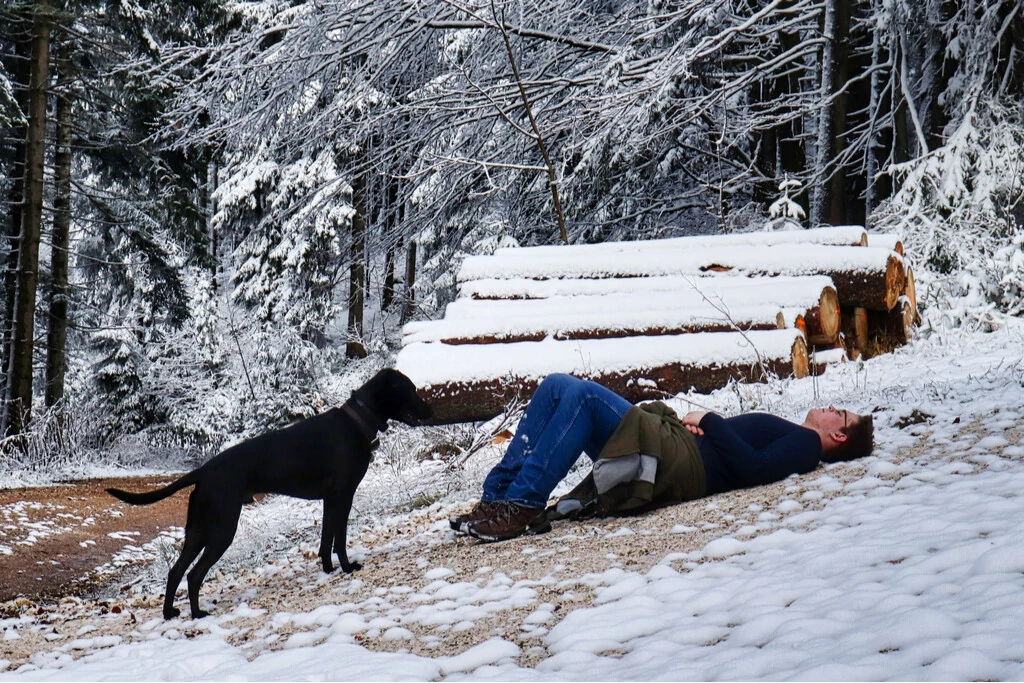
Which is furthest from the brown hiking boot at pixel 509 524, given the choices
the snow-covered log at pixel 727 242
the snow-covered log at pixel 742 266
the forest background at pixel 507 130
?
the forest background at pixel 507 130

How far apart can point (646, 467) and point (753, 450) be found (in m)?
0.54

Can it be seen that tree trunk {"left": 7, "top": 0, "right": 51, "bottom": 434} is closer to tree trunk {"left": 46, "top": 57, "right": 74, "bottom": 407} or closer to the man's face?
tree trunk {"left": 46, "top": 57, "right": 74, "bottom": 407}

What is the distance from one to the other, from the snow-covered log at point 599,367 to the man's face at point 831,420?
6.03 feet

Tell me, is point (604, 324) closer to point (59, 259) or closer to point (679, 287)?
point (679, 287)

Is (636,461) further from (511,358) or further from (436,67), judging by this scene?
(436,67)

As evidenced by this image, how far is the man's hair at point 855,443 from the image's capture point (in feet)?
13.7

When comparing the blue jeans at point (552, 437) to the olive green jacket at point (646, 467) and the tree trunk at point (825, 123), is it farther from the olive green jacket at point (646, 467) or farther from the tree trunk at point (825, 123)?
the tree trunk at point (825, 123)

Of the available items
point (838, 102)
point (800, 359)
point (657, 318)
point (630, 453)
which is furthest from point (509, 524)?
point (838, 102)

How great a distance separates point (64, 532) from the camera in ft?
22.0

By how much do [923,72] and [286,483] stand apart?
10142mm

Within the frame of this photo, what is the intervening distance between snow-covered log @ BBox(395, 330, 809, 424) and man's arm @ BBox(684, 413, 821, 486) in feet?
6.70

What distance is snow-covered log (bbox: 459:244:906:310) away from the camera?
729 centimetres

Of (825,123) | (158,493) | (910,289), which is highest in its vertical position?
(825,123)

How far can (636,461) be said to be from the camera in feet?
12.9
